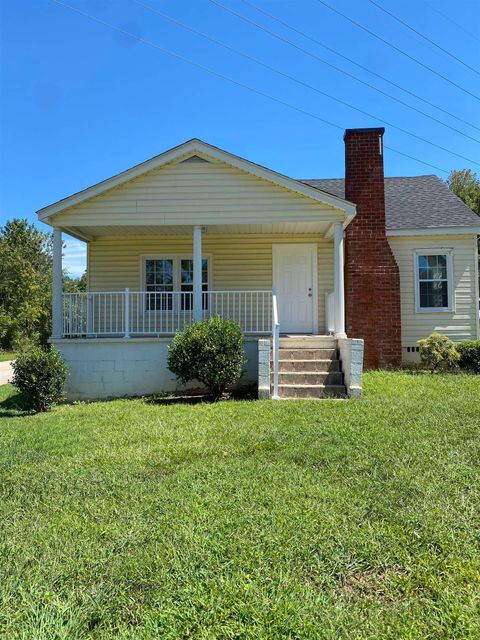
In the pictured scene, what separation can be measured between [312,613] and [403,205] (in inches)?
510

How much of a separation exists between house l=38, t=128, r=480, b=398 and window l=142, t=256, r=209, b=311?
3 cm

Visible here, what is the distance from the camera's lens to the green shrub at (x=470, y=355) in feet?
34.3

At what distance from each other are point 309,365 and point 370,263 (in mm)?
3896

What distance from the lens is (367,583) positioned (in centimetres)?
263

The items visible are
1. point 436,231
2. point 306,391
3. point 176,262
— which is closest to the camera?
point 306,391

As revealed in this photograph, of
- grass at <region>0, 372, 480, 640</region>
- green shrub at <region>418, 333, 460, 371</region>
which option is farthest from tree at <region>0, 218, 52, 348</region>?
grass at <region>0, 372, 480, 640</region>

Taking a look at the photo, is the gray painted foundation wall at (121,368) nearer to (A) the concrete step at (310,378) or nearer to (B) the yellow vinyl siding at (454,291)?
(A) the concrete step at (310,378)

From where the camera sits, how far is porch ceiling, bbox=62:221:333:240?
34.9 feet

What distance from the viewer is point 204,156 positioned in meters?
9.91

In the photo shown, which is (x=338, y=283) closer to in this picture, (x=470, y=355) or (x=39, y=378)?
(x=470, y=355)

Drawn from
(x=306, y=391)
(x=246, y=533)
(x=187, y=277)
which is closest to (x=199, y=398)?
(x=306, y=391)

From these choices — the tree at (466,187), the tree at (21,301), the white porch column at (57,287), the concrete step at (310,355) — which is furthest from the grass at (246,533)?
the tree at (466,187)

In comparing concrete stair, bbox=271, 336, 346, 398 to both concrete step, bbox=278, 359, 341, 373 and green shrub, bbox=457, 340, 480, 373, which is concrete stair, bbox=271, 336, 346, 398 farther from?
green shrub, bbox=457, 340, 480, 373

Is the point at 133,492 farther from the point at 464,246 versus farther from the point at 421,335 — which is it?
the point at 464,246
